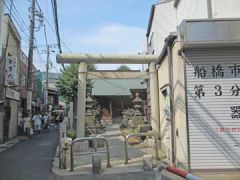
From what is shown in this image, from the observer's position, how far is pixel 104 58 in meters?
16.5

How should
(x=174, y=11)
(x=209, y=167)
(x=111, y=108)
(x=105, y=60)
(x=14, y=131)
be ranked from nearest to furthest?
(x=209, y=167)
(x=105, y=60)
(x=174, y=11)
(x=14, y=131)
(x=111, y=108)

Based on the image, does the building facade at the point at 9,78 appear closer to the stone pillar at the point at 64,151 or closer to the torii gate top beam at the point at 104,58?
the torii gate top beam at the point at 104,58

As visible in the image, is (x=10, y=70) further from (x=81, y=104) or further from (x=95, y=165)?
(x=95, y=165)

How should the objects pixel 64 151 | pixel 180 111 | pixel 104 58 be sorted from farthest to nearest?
pixel 104 58, pixel 64 151, pixel 180 111

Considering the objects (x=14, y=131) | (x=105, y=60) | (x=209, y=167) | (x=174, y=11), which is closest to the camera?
(x=209, y=167)

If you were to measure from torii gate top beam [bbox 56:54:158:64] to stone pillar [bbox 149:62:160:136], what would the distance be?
1.89 feet

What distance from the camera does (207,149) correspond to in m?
9.98

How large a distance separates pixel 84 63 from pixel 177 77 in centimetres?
722

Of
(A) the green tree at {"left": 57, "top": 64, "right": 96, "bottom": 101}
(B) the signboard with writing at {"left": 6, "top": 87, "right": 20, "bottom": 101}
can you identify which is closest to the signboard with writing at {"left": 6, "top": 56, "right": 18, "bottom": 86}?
(B) the signboard with writing at {"left": 6, "top": 87, "right": 20, "bottom": 101}

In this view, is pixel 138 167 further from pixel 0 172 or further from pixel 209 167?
pixel 0 172

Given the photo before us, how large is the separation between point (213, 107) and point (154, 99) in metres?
6.80

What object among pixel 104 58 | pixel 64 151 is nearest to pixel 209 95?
pixel 64 151

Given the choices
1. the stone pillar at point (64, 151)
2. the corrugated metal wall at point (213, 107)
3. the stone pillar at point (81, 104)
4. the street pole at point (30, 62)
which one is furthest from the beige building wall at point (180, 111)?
the street pole at point (30, 62)

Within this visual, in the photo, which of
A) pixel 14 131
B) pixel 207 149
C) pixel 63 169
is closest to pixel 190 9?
pixel 207 149
